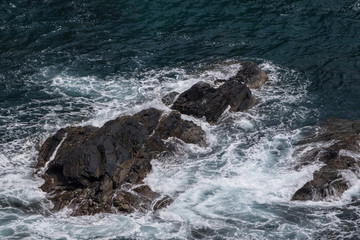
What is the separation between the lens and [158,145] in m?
26.1

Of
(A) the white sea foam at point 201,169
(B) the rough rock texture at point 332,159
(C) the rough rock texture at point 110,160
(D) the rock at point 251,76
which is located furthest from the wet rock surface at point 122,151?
(B) the rough rock texture at point 332,159

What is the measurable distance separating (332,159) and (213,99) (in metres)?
8.16

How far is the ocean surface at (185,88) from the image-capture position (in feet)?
71.6

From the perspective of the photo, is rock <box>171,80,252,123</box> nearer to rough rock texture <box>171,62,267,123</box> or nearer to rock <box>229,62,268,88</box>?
rough rock texture <box>171,62,267,123</box>

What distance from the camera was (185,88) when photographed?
32.1 meters

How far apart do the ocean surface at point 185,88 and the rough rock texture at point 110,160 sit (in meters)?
0.62

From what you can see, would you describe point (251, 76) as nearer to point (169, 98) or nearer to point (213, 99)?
point (213, 99)

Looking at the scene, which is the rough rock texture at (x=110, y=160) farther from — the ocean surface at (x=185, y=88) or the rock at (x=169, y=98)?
the rock at (x=169, y=98)

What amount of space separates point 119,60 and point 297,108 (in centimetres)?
1366

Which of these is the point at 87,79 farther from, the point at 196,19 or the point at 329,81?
the point at 329,81

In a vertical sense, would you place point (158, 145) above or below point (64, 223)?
above

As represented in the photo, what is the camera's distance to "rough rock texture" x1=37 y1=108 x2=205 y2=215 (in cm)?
2298

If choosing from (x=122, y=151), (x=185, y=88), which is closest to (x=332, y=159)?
(x=122, y=151)

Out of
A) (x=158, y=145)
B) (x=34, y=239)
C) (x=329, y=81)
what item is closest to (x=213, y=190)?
(x=158, y=145)
